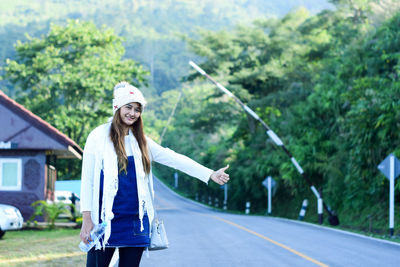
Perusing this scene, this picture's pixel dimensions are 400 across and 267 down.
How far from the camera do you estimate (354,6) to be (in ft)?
137

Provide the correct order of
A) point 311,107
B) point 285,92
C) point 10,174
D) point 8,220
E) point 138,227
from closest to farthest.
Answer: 1. point 138,227
2. point 8,220
3. point 10,174
4. point 311,107
5. point 285,92

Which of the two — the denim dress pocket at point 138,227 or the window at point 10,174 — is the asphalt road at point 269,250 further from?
the window at point 10,174

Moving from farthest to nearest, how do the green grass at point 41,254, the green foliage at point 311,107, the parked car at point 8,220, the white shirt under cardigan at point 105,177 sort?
the green foliage at point 311,107
the parked car at point 8,220
the green grass at point 41,254
the white shirt under cardigan at point 105,177

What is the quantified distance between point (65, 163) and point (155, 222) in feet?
115

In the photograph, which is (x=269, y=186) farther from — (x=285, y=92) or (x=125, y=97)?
(x=125, y=97)

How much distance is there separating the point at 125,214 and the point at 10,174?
18.5 metres

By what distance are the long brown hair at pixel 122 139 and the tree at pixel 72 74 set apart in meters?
30.9

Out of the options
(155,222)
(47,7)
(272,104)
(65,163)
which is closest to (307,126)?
(272,104)

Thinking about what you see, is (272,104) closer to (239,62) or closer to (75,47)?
(239,62)

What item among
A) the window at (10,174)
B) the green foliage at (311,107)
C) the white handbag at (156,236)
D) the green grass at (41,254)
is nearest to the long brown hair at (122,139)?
the white handbag at (156,236)

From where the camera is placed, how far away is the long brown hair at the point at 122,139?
13.4 feet

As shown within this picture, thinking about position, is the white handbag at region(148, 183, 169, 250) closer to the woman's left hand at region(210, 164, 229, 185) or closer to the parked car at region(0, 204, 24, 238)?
the woman's left hand at region(210, 164, 229, 185)

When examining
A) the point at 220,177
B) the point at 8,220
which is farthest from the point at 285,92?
the point at 220,177

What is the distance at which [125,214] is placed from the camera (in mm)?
4066
